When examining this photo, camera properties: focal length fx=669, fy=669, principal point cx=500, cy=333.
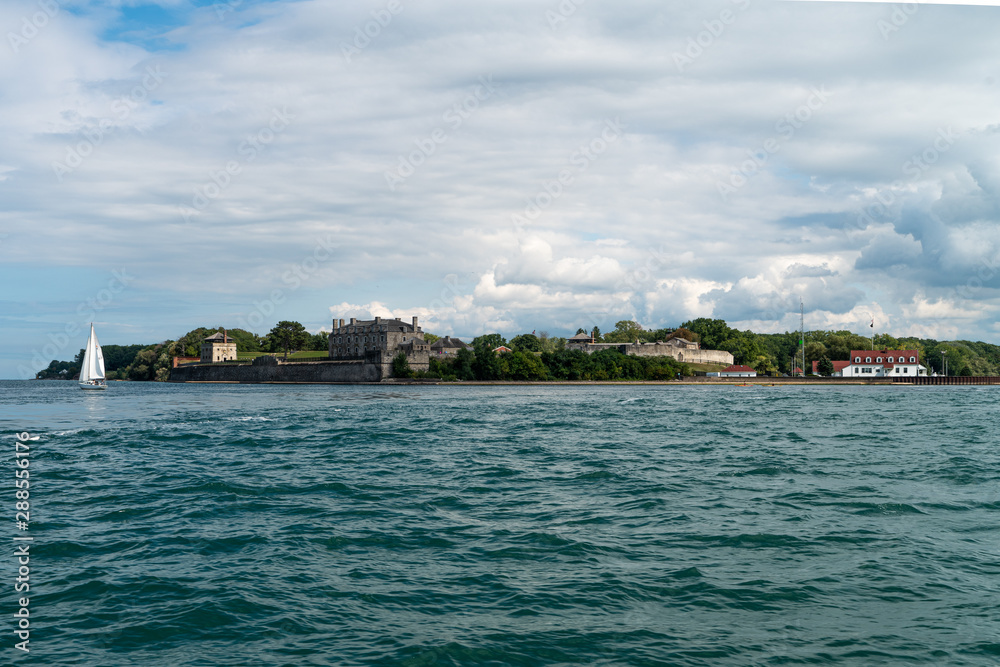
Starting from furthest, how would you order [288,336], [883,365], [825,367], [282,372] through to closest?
1. [288,336]
2. [825,367]
3. [282,372]
4. [883,365]

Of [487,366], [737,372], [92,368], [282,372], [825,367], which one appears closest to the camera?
[92,368]

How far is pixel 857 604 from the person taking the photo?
590 cm

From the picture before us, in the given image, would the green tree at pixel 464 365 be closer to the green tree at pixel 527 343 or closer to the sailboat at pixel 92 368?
the green tree at pixel 527 343

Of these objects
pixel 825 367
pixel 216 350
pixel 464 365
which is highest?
pixel 216 350

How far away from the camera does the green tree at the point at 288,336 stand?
357 feet

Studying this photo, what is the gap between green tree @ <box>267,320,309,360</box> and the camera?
10894 centimetres

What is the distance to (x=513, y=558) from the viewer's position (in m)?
7.20

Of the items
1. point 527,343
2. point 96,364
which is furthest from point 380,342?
point 96,364

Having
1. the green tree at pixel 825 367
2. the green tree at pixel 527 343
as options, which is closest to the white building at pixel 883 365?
the green tree at pixel 825 367

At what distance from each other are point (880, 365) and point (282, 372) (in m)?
75.9

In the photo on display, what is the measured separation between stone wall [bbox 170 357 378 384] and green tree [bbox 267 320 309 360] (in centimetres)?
1576

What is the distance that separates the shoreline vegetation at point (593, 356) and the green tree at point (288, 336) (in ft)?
0.52

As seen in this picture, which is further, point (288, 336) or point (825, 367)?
point (288, 336)

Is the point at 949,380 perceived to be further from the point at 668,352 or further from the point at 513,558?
the point at 513,558
